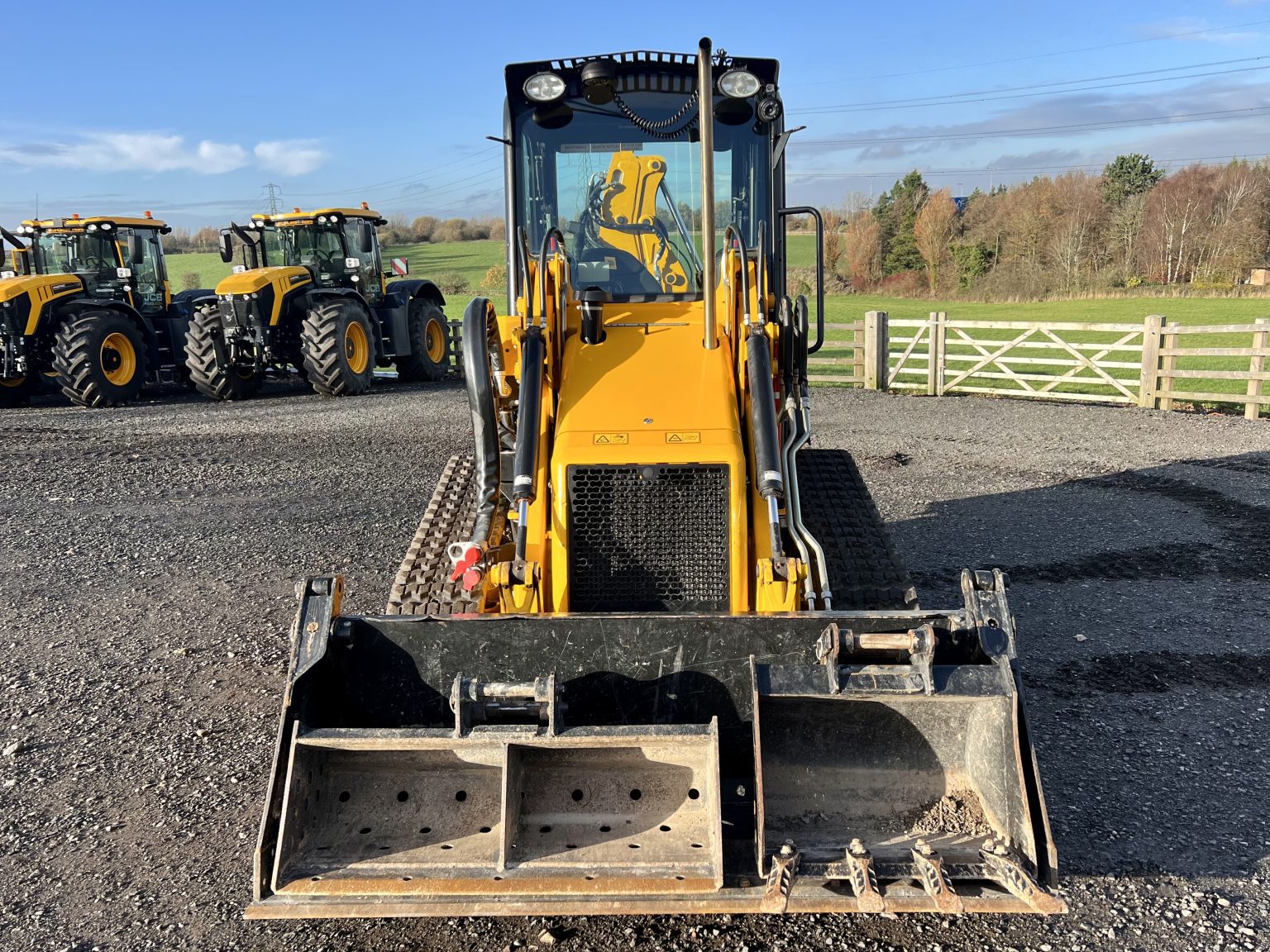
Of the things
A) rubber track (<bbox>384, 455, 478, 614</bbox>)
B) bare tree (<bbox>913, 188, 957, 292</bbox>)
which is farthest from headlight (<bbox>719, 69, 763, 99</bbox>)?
bare tree (<bbox>913, 188, 957, 292</bbox>)

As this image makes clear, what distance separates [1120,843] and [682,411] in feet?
7.28

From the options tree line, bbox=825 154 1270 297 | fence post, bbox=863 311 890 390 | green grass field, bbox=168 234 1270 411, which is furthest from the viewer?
tree line, bbox=825 154 1270 297

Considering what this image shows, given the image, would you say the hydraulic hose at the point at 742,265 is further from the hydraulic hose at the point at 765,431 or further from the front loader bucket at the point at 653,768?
the front loader bucket at the point at 653,768

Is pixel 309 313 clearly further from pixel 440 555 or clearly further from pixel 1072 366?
pixel 1072 366

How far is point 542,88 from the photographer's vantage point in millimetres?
4715

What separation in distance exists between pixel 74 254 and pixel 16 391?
8.05ft

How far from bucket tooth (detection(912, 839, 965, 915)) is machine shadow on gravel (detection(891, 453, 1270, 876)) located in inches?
37.5

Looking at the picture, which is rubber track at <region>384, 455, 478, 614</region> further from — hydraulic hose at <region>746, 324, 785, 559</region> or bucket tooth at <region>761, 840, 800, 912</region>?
bucket tooth at <region>761, 840, 800, 912</region>

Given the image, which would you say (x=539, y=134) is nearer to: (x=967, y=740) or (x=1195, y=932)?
(x=967, y=740)

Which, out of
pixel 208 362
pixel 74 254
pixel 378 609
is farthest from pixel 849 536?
pixel 74 254

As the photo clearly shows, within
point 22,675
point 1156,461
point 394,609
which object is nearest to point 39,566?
point 22,675

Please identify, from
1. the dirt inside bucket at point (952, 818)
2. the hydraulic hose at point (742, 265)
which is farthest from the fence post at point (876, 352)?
the dirt inside bucket at point (952, 818)

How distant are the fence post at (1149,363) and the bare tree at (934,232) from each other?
41.7 meters

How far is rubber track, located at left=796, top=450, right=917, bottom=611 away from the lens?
14.4 ft
